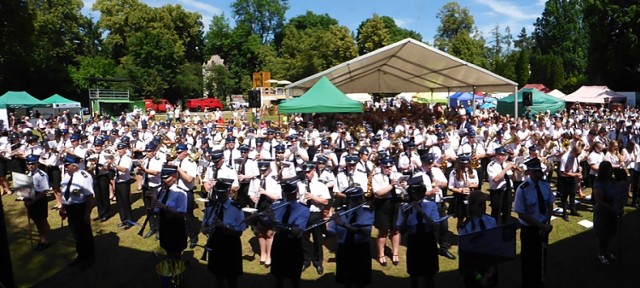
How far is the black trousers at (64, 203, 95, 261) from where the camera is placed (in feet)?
25.8

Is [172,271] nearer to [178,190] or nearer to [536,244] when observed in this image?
[178,190]

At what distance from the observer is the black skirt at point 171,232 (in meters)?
6.94

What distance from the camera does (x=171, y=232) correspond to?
6938mm

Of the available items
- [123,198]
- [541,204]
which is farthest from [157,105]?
[541,204]

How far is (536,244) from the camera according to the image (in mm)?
6180

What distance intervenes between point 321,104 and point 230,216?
41.8ft

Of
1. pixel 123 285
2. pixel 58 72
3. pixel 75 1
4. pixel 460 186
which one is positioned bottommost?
pixel 123 285

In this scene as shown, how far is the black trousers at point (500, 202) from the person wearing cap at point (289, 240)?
4425 millimetres

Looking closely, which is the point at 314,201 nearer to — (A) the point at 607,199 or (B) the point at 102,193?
(A) the point at 607,199

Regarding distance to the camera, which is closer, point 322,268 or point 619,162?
point 322,268

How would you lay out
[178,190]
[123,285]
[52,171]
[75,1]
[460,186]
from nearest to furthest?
[178,190]
[123,285]
[460,186]
[52,171]
[75,1]

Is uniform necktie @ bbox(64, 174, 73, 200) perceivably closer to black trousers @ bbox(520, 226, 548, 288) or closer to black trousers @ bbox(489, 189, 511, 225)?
black trousers @ bbox(520, 226, 548, 288)

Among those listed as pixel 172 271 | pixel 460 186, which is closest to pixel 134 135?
pixel 172 271

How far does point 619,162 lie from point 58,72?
155 ft
